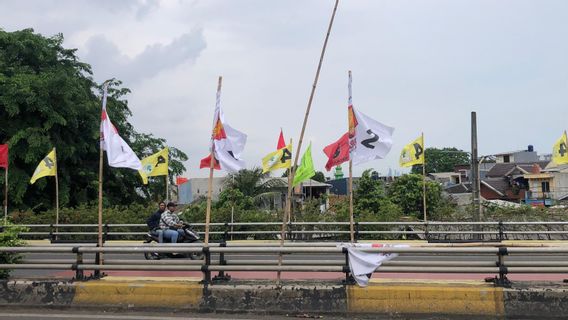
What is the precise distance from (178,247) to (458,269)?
4.31 m

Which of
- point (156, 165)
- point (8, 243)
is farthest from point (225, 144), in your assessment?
point (156, 165)

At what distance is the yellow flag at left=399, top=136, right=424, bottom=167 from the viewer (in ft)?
67.3

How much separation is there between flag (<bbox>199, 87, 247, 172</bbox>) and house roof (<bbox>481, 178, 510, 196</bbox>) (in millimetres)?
62372

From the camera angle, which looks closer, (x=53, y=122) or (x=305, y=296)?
(x=305, y=296)

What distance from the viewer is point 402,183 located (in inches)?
1703

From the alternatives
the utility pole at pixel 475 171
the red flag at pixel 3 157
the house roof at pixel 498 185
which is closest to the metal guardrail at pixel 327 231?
the utility pole at pixel 475 171

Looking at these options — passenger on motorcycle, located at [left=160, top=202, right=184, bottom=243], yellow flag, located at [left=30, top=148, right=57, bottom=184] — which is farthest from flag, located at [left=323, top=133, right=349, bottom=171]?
yellow flag, located at [left=30, top=148, right=57, bottom=184]

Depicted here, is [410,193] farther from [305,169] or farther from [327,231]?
[305,169]

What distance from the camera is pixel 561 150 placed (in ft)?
63.9

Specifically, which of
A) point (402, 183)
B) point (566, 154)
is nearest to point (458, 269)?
point (566, 154)

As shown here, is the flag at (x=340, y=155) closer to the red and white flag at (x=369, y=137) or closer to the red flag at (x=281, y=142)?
the red and white flag at (x=369, y=137)

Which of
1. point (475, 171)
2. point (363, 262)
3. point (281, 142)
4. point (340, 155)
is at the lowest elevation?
point (363, 262)

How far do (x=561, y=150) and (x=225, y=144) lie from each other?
15.7 m

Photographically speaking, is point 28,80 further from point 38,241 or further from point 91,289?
point 91,289
